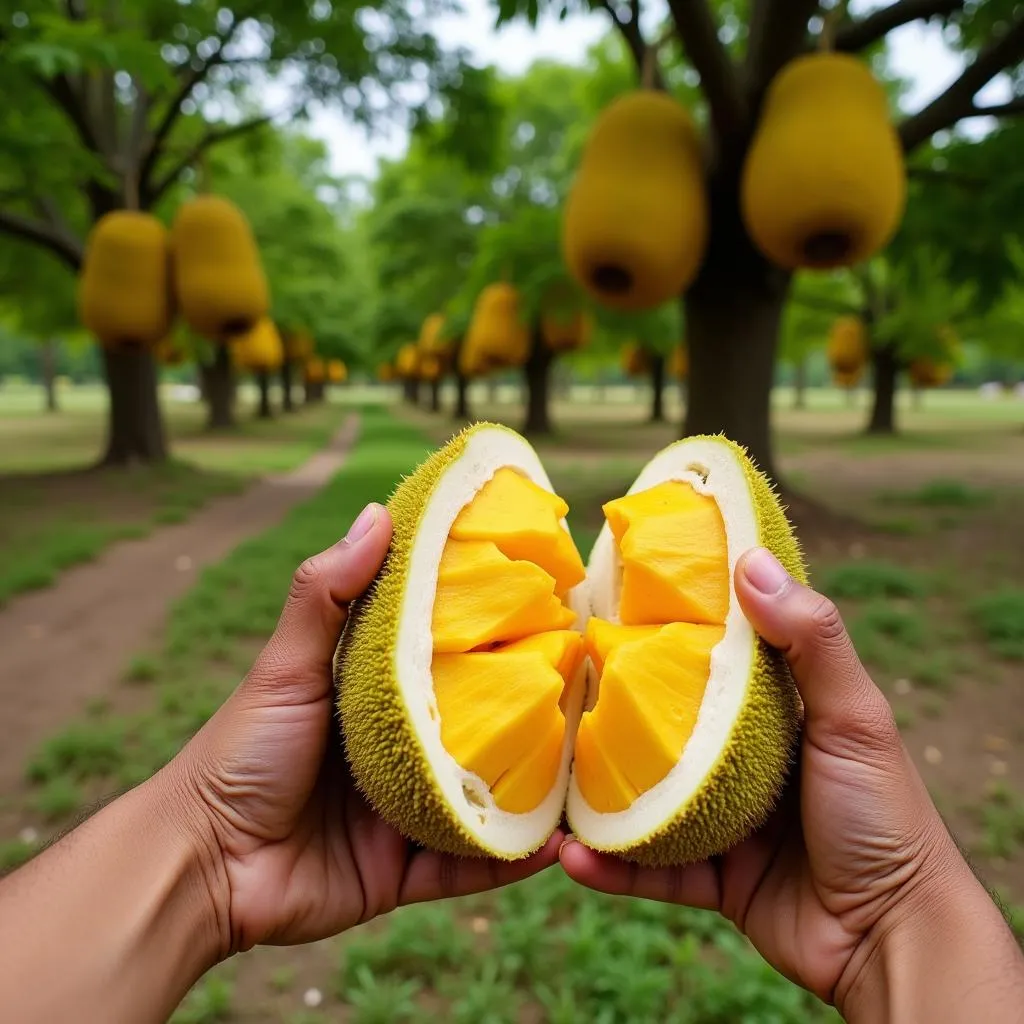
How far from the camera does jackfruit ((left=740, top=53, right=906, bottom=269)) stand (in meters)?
3.87

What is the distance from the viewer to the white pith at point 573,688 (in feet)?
4.17

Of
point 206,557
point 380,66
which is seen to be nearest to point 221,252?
point 206,557

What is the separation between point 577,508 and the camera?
7316 millimetres

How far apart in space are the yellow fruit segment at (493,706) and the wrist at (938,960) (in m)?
0.69

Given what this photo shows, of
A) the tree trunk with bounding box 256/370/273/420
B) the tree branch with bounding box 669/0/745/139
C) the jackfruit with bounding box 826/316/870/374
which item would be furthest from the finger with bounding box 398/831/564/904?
the tree trunk with bounding box 256/370/273/420

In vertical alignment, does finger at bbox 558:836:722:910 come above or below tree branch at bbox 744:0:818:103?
below

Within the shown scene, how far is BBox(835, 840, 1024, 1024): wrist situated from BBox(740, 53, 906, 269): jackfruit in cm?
346

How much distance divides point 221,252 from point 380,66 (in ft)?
11.8

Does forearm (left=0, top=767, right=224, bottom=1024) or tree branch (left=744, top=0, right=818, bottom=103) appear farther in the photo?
tree branch (left=744, top=0, right=818, bottom=103)

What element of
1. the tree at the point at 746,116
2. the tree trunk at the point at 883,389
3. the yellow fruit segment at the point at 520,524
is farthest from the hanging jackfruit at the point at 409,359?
the yellow fruit segment at the point at 520,524

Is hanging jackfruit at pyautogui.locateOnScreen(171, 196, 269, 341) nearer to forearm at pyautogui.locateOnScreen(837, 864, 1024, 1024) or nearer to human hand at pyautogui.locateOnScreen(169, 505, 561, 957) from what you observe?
human hand at pyautogui.locateOnScreen(169, 505, 561, 957)

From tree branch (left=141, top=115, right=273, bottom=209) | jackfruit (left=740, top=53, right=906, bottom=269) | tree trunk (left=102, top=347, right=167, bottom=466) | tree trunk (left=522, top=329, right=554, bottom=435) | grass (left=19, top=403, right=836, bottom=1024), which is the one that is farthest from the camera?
tree trunk (left=522, top=329, right=554, bottom=435)

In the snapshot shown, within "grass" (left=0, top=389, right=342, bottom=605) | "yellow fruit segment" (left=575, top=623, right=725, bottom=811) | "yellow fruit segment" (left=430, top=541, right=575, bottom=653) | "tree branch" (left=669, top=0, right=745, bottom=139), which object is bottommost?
"grass" (left=0, top=389, right=342, bottom=605)

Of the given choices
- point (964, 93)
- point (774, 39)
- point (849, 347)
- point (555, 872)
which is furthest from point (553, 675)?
point (849, 347)
